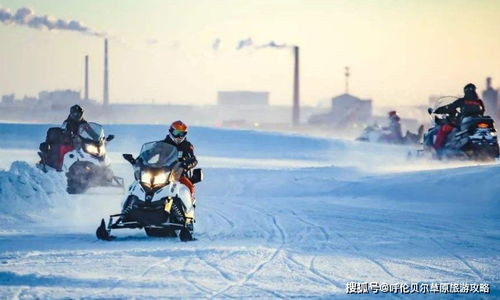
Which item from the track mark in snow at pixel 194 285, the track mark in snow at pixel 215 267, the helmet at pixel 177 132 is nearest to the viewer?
the track mark in snow at pixel 194 285

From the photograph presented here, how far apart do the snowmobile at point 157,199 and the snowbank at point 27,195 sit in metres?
3.52

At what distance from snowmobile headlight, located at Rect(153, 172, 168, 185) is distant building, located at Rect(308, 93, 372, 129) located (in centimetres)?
8147

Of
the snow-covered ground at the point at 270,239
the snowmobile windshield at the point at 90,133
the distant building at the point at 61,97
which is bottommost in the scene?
the snow-covered ground at the point at 270,239

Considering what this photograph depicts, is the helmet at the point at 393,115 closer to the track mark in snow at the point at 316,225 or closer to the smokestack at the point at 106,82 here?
the track mark in snow at the point at 316,225

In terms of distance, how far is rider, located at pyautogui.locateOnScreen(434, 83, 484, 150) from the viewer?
1019 inches

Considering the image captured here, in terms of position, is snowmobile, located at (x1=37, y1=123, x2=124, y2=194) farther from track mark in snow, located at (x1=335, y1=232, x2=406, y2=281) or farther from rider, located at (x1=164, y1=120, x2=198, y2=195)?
track mark in snow, located at (x1=335, y1=232, x2=406, y2=281)


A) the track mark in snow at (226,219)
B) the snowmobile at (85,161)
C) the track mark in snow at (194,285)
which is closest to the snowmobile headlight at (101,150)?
the snowmobile at (85,161)

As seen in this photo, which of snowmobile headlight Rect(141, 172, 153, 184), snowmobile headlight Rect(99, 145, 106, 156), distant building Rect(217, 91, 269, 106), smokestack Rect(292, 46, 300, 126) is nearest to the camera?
snowmobile headlight Rect(141, 172, 153, 184)

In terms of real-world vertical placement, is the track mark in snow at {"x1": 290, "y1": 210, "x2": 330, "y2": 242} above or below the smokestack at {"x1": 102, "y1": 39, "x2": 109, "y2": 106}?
below

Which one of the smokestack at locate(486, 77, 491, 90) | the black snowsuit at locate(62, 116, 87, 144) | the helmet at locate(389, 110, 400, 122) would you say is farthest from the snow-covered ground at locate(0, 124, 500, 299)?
the smokestack at locate(486, 77, 491, 90)

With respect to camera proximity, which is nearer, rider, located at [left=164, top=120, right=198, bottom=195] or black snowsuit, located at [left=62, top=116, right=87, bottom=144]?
rider, located at [left=164, top=120, right=198, bottom=195]

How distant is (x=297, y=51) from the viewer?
253ft

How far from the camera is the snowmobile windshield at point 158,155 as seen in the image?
1215 cm

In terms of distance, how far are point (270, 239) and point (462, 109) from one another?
598 inches
